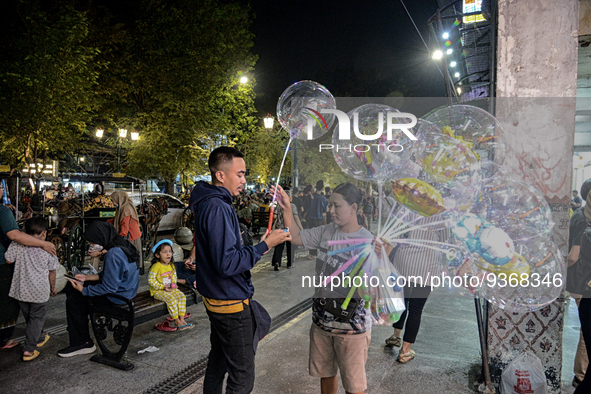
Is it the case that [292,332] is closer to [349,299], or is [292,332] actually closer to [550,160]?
[349,299]

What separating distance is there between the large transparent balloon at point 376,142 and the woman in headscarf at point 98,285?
2448mm

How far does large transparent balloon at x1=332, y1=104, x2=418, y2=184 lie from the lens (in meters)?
2.71

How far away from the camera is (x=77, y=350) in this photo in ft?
12.0

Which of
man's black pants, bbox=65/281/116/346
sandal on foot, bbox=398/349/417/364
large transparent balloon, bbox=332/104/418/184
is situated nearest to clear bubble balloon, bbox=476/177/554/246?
large transparent balloon, bbox=332/104/418/184

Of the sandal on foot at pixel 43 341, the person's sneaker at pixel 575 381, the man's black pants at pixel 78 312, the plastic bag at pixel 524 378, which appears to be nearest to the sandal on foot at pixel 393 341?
the plastic bag at pixel 524 378

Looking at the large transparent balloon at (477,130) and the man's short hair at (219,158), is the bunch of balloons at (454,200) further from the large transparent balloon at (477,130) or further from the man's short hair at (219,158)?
the man's short hair at (219,158)

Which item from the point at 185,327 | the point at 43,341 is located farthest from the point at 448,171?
the point at 43,341

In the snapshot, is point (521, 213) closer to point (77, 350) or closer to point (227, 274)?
point (227, 274)

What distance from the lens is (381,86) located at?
17.9m

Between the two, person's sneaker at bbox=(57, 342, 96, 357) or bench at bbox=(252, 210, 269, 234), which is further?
bench at bbox=(252, 210, 269, 234)

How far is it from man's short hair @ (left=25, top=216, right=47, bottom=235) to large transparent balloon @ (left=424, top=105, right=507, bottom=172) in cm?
386

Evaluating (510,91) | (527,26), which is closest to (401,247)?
(510,91)

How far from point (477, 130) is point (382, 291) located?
1.49 metres

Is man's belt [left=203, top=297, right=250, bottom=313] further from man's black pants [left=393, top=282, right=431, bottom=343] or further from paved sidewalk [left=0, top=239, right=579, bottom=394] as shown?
man's black pants [left=393, top=282, right=431, bottom=343]
